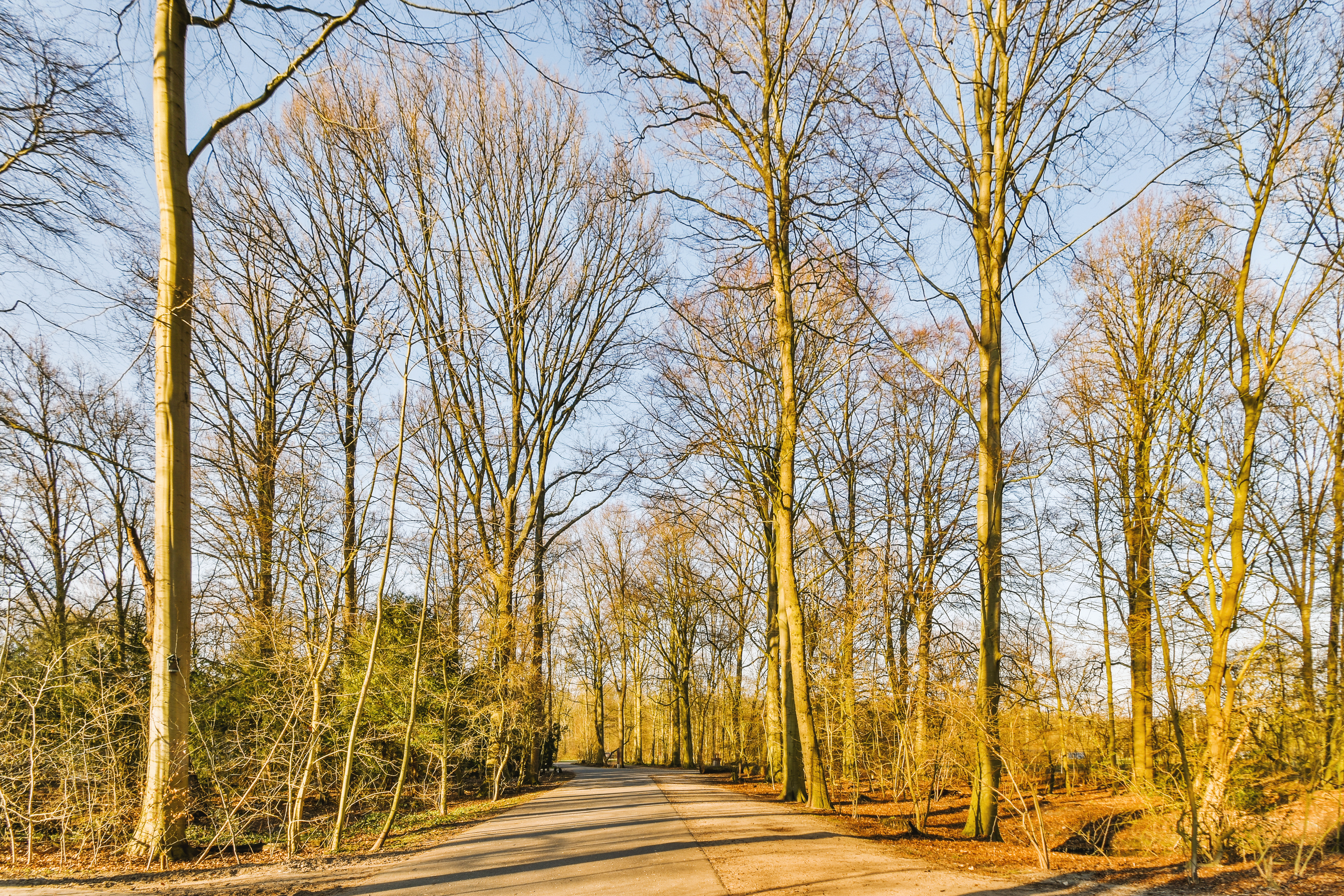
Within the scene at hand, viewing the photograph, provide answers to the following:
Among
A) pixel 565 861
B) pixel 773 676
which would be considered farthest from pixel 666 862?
pixel 773 676

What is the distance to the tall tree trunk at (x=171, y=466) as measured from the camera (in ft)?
24.6

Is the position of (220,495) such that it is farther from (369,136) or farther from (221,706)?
(369,136)

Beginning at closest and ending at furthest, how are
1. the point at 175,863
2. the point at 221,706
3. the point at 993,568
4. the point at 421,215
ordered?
1. the point at 175,863
2. the point at 993,568
3. the point at 421,215
4. the point at 221,706

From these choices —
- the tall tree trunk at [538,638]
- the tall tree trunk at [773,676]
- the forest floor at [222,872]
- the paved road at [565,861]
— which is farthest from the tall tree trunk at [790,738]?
the forest floor at [222,872]

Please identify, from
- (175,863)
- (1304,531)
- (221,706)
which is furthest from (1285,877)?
(221,706)

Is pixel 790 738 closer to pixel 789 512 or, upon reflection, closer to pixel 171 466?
pixel 789 512

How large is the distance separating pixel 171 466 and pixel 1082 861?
38.4ft

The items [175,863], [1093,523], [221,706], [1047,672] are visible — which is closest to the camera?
[175,863]

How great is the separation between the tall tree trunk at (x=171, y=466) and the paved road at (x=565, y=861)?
242 centimetres

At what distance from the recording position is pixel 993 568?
32.7ft

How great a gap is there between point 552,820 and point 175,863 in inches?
222

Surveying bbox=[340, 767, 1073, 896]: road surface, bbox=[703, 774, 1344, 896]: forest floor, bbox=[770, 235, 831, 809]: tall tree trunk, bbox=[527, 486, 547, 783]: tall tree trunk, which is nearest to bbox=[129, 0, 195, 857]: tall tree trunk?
bbox=[340, 767, 1073, 896]: road surface

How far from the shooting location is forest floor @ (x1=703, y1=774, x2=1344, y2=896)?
7578 millimetres

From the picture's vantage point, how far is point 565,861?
26.2ft
